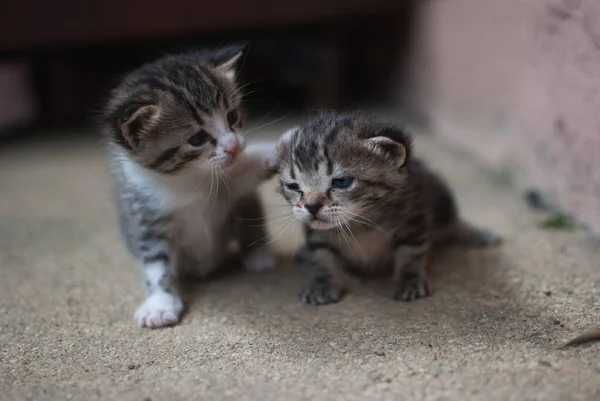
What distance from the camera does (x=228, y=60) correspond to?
2596 mm

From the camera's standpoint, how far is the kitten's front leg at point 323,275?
94.4 inches

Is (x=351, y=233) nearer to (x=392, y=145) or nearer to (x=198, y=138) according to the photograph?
(x=392, y=145)

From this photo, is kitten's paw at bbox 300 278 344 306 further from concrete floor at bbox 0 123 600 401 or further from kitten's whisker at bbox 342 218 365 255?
kitten's whisker at bbox 342 218 365 255

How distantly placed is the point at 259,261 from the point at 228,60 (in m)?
0.92

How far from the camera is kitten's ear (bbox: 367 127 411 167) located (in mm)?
2180

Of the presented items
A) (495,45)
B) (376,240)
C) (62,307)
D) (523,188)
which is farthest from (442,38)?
(62,307)

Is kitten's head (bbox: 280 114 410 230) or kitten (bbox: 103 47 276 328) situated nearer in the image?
kitten's head (bbox: 280 114 410 230)

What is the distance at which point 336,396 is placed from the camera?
1.67 meters

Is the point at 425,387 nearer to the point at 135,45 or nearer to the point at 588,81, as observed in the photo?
the point at 588,81

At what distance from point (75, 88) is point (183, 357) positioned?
17.8ft

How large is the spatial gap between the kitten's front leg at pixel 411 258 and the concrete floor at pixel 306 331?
9cm

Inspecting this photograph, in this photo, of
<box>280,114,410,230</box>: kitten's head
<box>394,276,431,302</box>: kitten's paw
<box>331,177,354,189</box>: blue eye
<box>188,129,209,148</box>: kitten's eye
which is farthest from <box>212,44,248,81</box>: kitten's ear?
<box>394,276,431,302</box>: kitten's paw

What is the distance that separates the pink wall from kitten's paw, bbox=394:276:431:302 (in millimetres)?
933

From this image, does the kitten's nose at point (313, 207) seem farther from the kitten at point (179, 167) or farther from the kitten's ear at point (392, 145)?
the kitten at point (179, 167)
